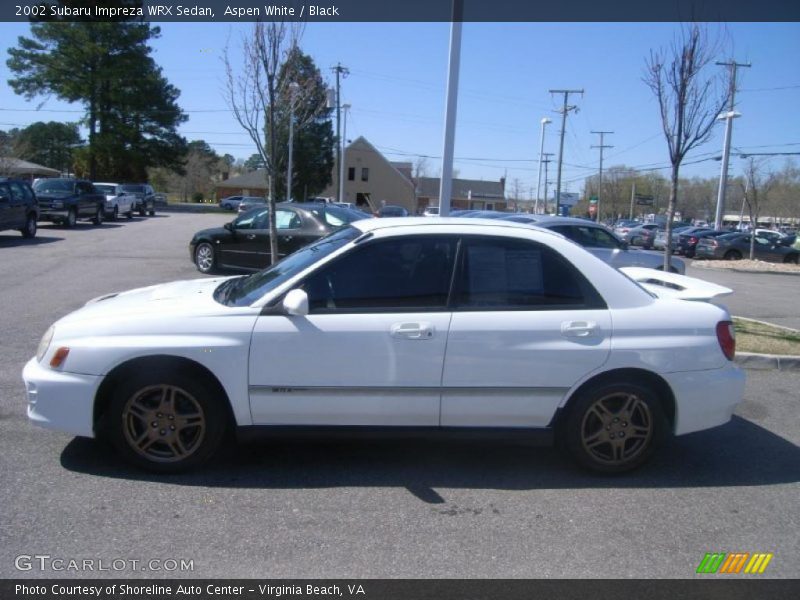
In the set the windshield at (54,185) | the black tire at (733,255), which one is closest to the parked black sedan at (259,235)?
the windshield at (54,185)

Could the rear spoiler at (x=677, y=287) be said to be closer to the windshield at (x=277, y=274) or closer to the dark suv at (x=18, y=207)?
the windshield at (x=277, y=274)

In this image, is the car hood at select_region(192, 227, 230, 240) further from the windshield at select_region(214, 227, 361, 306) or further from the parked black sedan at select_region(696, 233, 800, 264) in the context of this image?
the parked black sedan at select_region(696, 233, 800, 264)

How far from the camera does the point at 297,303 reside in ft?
13.7

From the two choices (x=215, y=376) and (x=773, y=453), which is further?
(x=773, y=453)

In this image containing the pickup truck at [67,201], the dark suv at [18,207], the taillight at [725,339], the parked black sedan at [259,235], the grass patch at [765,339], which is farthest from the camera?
the pickup truck at [67,201]

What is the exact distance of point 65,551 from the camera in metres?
3.45

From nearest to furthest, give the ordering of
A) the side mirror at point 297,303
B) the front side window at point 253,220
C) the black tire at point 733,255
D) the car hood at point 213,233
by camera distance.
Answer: the side mirror at point 297,303 → the front side window at point 253,220 → the car hood at point 213,233 → the black tire at point 733,255

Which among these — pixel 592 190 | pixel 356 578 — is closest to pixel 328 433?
pixel 356 578

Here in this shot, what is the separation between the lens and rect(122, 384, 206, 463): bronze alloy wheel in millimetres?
4312

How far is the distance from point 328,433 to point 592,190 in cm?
9172

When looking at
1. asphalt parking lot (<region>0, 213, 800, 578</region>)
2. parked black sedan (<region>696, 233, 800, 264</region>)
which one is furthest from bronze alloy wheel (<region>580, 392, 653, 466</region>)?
parked black sedan (<region>696, 233, 800, 264</region>)

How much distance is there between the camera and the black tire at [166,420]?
4281mm

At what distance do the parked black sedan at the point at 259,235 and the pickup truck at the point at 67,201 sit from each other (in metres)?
13.2

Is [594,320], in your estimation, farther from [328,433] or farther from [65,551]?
[65,551]
